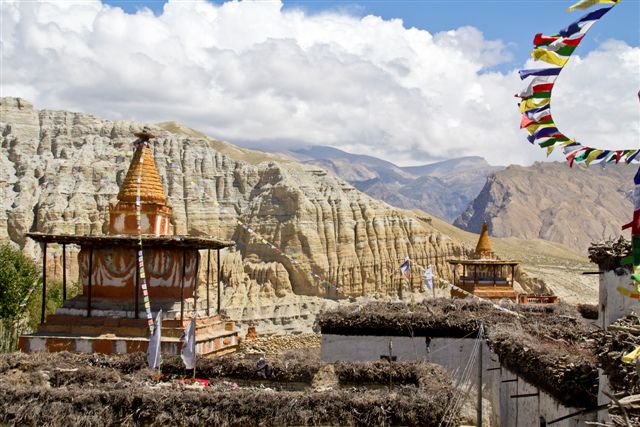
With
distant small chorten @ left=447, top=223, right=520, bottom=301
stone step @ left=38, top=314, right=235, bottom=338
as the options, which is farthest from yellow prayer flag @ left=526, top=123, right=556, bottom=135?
distant small chorten @ left=447, top=223, right=520, bottom=301

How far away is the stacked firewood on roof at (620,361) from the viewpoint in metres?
8.27

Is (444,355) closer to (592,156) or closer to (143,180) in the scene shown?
(143,180)

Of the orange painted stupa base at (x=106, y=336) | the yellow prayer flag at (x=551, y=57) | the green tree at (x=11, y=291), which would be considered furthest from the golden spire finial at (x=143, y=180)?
the yellow prayer flag at (x=551, y=57)

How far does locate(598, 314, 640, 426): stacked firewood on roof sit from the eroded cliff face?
7216 centimetres

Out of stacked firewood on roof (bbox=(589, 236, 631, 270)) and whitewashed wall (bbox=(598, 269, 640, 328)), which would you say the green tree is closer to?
stacked firewood on roof (bbox=(589, 236, 631, 270))

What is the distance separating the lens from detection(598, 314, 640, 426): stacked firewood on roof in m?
8.27

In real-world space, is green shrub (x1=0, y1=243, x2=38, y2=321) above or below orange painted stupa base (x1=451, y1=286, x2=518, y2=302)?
above

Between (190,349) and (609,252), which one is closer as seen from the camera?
(609,252)

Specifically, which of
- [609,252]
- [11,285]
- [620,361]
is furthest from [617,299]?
[11,285]

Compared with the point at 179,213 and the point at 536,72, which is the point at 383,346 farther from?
the point at 179,213

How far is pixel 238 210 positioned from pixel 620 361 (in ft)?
294

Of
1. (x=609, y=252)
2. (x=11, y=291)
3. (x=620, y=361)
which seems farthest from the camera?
(x=11, y=291)

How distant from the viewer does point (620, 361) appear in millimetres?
9008

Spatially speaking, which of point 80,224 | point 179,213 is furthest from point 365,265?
point 80,224
